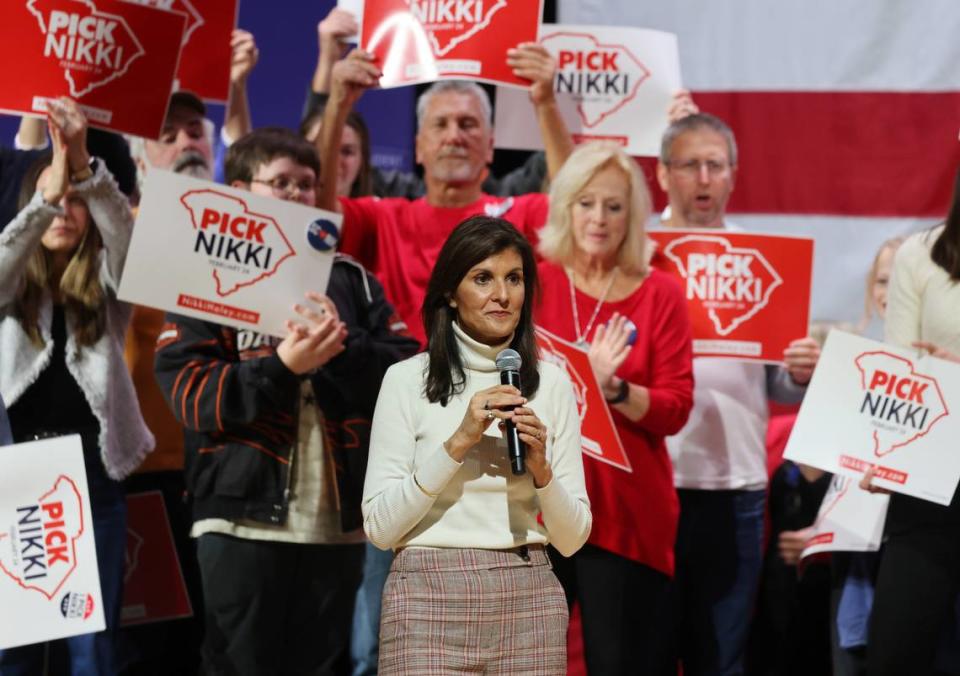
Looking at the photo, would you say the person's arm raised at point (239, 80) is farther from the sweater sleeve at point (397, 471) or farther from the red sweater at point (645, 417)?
the sweater sleeve at point (397, 471)

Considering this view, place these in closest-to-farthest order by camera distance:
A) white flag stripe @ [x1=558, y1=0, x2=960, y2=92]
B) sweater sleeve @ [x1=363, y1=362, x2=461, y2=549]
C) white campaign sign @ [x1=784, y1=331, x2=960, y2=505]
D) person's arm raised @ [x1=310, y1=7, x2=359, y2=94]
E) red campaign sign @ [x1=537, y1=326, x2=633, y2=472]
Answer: sweater sleeve @ [x1=363, y1=362, x2=461, y2=549] → red campaign sign @ [x1=537, y1=326, x2=633, y2=472] → white campaign sign @ [x1=784, y1=331, x2=960, y2=505] → person's arm raised @ [x1=310, y1=7, x2=359, y2=94] → white flag stripe @ [x1=558, y1=0, x2=960, y2=92]

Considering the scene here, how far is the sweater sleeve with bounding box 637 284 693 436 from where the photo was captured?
3.65 metres

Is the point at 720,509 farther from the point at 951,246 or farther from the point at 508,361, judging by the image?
the point at 508,361

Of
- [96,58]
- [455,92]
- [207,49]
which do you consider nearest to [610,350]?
[455,92]

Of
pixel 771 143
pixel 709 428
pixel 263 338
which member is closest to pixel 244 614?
pixel 263 338

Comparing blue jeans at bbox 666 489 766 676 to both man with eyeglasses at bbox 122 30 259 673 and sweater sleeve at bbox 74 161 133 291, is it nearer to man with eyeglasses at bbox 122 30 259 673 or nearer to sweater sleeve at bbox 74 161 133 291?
man with eyeglasses at bbox 122 30 259 673

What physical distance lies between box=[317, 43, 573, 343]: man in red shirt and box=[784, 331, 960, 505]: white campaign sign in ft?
3.41

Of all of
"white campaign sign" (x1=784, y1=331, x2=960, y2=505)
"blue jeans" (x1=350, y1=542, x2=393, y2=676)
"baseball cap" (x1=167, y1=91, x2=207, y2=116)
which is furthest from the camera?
"baseball cap" (x1=167, y1=91, x2=207, y2=116)

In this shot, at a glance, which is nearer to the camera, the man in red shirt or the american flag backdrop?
the man in red shirt

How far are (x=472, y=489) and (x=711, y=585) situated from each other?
1.71 meters

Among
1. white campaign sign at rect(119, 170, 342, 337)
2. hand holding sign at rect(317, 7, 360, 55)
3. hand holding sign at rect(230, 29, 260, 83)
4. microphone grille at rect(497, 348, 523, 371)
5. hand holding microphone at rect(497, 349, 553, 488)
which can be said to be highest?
hand holding sign at rect(317, 7, 360, 55)

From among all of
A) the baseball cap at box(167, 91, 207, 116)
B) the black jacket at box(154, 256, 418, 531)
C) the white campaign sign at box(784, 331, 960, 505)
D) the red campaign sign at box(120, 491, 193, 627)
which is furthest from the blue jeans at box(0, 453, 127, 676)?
the white campaign sign at box(784, 331, 960, 505)

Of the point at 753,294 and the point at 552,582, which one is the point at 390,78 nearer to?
the point at 753,294

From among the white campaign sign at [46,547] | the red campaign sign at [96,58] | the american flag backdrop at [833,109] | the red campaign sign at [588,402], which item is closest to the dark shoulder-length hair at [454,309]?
the red campaign sign at [588,402]
